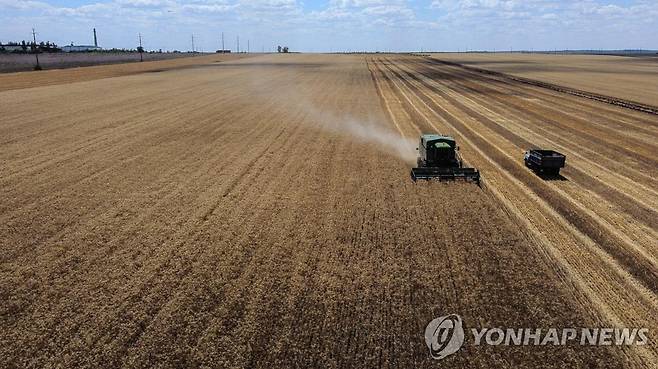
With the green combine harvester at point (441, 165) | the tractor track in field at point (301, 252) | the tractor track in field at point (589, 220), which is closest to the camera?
the tractor track in field at point (301, 252)

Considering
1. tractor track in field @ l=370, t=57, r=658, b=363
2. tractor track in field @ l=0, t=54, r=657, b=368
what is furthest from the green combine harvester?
tractor track in field @ l=370, t=57, r=658, b=363

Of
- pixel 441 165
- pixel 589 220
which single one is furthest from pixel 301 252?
pixel 589 220

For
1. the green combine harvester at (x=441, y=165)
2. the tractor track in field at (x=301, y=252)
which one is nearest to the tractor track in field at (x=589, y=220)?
the tractor track in field at (x=301, y=252)

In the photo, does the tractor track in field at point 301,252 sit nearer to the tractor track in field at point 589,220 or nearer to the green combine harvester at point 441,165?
the tractor track in field at point 589,220

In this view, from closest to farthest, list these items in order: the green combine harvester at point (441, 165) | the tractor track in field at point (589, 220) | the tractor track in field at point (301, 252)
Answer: the tractor track in field at point (301, 252)
the tractor track in field at point (589, 220)
the green combine harvester at point (441, 165)

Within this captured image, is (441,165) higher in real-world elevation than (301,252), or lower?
higher

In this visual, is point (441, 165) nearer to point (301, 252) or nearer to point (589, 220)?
point (589, 220)

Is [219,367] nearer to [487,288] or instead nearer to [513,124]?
[487,288]

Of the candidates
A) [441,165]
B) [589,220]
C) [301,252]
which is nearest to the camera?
[301,252]

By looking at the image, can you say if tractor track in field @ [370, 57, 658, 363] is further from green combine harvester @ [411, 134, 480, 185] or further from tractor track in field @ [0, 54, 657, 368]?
green combine harvester @ [411, 134, 480, 185]
